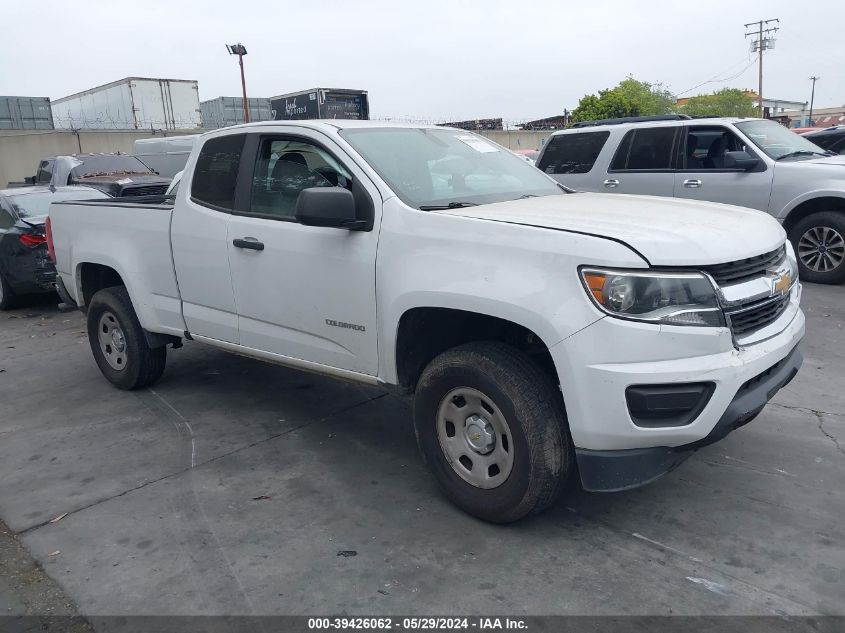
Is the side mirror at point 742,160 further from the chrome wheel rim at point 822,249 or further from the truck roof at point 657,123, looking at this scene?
the chrome wheel rim at point 822,249

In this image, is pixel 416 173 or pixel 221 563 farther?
pixel 416 173

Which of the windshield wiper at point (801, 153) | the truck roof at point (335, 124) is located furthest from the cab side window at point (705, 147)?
the truck roof at point (335, 124)

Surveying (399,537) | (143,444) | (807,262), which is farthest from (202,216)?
(807,262)

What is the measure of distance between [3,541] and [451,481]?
2194 millimetres

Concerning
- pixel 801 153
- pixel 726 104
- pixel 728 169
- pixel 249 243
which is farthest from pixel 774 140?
pixel 726 104

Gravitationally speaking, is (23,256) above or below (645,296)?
below

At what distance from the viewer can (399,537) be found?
3320 millimetres

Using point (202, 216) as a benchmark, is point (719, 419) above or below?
below

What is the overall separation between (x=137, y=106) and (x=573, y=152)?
23.0m

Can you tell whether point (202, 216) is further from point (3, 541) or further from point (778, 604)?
point (778, 604)

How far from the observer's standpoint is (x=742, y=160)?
8117 mm

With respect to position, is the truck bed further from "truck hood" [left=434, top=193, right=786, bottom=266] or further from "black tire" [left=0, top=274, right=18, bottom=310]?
"black tire" [left=0, top=274, right=18, bottom=310]

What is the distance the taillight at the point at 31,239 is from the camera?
8688mm

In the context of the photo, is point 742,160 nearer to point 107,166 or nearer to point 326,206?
point 326,206
